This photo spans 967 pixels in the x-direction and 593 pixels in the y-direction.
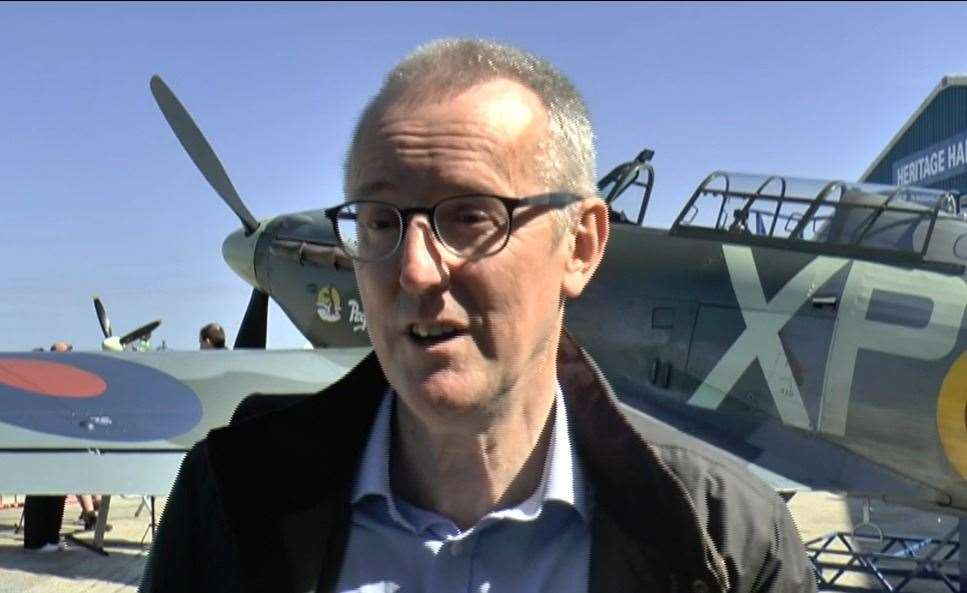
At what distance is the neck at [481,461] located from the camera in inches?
62.7

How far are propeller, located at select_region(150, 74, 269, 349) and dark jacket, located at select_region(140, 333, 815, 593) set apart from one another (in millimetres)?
10047

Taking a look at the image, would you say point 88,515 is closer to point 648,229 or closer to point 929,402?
point 648,229

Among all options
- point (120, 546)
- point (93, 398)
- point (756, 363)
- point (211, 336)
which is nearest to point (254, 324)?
point (211, 336)

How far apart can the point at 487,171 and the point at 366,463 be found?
516mm

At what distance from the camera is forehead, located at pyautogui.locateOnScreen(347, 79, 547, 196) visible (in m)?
1.48

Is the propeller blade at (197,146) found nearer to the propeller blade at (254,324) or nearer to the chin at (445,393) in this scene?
the propeller blade at (254,324)

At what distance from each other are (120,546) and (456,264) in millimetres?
9102

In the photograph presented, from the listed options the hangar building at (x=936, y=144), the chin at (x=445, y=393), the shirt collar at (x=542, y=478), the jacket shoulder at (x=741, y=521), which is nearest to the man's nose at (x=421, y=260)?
the chin at (x=445, y=393)

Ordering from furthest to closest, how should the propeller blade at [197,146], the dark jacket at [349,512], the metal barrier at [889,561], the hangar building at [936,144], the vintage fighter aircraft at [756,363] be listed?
1. the hangar building at [936,144]
2. the propeller blade at [197,146]
3. the metal barrier at [889,561]
4. the vintage fighter aircraft at [756,363]
5. the dark jacket at [349,512]

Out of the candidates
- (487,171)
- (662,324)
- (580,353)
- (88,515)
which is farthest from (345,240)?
(88,515)

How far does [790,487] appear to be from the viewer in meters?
6.66

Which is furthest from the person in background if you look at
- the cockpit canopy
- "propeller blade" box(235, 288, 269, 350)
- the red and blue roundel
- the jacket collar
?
the jacket collar

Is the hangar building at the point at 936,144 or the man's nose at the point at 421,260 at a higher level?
the hangar building at the point at 936,144

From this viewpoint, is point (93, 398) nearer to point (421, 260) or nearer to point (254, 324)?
point (254, 324)
